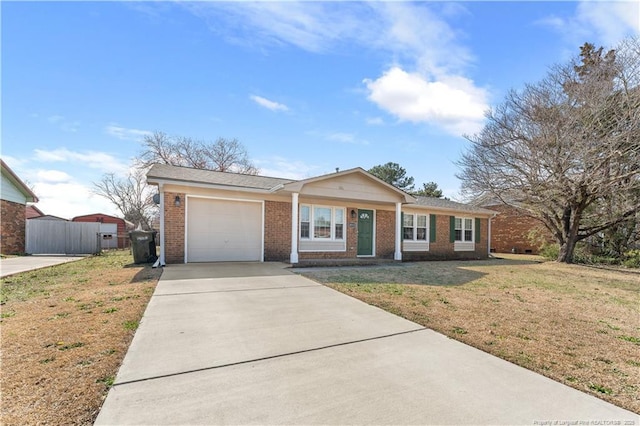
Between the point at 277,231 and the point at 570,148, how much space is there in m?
12.1

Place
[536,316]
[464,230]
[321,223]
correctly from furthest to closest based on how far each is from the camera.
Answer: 1. [464,230]
2. [321,223]
3. [536,316]

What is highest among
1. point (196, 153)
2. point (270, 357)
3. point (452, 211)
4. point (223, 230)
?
point (196, 153)

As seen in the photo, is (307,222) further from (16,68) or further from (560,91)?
(560,91)

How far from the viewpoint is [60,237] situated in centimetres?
1623

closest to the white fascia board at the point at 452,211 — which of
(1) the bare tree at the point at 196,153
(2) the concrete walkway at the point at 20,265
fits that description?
(2) the concrete walkway at the point at 20,265

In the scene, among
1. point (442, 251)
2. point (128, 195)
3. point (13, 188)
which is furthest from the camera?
point (128, 195)

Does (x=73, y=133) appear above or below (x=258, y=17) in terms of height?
below

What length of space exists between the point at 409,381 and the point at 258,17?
28.2 ft

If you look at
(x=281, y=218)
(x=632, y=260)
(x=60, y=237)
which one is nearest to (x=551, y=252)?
(x=632, y=260)

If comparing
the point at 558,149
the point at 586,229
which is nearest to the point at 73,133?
the point at 558,149

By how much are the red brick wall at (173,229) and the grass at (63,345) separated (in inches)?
121

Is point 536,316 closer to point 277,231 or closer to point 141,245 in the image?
point 277,231

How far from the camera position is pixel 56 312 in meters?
4.60

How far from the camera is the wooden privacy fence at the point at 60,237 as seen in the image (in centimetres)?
1602
